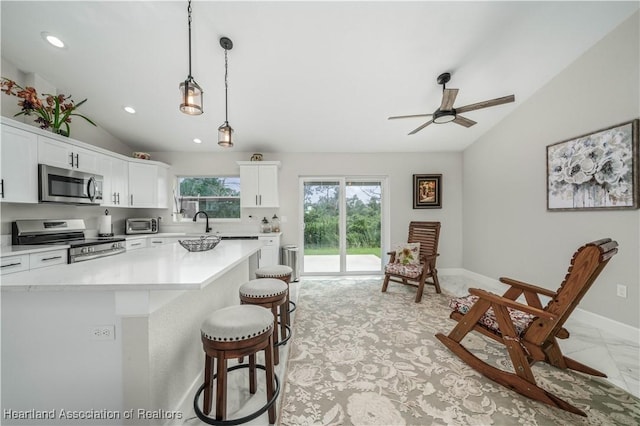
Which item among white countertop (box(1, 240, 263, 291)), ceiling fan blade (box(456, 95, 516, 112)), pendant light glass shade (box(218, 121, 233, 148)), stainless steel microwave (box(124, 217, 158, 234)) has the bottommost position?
white countertop (box(1, 240, 263, 291))

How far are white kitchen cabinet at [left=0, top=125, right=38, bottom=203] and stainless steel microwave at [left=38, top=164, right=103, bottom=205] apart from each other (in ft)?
0.21

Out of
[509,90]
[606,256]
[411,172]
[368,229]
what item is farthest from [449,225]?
[606,256]

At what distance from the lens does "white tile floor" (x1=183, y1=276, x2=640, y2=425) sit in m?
1.47

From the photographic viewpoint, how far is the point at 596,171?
2.44 metres

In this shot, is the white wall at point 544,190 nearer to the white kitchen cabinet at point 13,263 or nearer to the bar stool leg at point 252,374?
the bar stool leg at point 252,374

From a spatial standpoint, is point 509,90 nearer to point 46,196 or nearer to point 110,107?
point 110,107

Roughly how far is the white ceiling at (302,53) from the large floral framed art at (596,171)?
950 millimetres

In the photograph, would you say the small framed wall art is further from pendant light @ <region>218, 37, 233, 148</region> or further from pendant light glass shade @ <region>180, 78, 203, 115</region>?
pendant light glass shade @ <region>180, 78, 203, 115</region>

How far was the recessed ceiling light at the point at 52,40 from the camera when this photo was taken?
7.63 ft

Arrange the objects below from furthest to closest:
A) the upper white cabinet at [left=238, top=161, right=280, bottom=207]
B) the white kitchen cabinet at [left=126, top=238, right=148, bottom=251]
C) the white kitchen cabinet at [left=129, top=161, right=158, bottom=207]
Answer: the upper white cabinet at [left=238, top=161, right=280, bottom=207] → the white kitchen cabinet at [left=129, top=161, right=158, bottom=207] → the white kitchen cabinet at [left=126, top=238, right=148, bottom=251]

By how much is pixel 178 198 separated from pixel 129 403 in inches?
160

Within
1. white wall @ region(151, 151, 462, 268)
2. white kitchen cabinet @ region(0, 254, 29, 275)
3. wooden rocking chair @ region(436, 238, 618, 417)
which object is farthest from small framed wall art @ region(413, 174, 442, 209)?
white kitchen cabinet @ region(0, 254, 29, 275)

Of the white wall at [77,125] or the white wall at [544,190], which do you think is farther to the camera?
the white wall at [77,125]

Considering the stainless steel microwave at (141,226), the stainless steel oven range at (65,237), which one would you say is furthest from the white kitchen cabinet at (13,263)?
the stainless steel microwave at (141,226)
